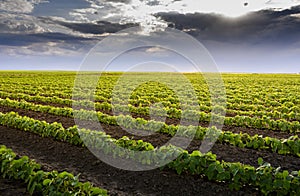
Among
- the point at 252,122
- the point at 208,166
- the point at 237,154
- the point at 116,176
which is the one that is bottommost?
the point at 116,176

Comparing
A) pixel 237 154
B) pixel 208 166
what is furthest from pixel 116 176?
pixel 237 154

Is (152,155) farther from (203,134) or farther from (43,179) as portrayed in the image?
(203,134)

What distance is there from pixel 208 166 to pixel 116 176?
1980 millimetres

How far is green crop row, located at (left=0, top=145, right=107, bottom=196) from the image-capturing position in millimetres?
5609

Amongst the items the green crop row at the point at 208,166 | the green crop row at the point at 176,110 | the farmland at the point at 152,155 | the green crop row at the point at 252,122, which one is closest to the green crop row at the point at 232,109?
the green crop row at the point at 176,110

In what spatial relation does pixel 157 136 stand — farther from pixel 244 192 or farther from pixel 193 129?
pixel 244 192

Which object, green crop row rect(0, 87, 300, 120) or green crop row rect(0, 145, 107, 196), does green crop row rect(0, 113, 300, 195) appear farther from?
green crop row rect(0, 87, 300, 120)

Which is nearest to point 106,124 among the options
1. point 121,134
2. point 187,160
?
point 121,134

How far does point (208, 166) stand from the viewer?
6.80 m

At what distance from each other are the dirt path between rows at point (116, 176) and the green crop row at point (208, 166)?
0.58ft

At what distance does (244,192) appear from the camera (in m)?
6.46

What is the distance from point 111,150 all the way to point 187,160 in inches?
84.0

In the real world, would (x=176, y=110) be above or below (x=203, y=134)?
above

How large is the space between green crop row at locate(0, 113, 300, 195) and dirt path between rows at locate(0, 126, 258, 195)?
0.58 ft
